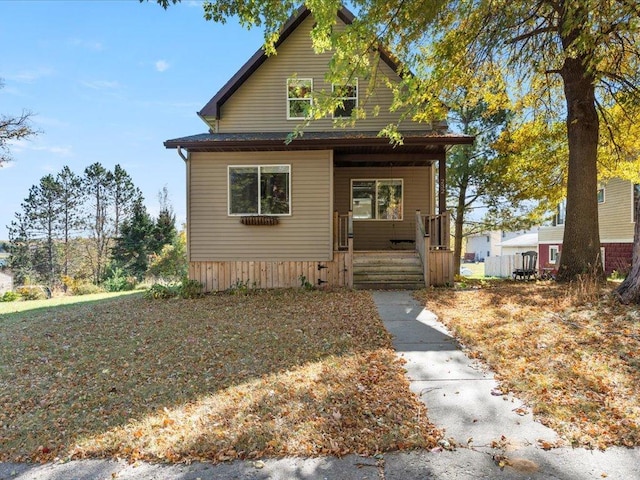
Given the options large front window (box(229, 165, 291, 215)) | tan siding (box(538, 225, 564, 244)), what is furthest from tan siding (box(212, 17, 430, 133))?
tan siding (box(538, 225, 564, 244))

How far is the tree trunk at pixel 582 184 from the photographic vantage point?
9.40 m

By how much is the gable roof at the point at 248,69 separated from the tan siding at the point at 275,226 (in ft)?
6.61

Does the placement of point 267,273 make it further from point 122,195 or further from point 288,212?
point 122,195

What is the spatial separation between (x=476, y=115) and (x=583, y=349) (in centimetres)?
1497

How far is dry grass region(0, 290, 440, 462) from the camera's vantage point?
120 inches

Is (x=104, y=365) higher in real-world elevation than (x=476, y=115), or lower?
lower

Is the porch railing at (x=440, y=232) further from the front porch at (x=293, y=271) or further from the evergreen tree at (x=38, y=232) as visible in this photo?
the evergreen tree at (x=38, y=232)

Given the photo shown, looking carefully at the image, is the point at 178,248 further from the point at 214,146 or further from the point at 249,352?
the point at 249,352

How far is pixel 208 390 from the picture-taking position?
4113 millimetres

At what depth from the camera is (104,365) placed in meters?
5.09

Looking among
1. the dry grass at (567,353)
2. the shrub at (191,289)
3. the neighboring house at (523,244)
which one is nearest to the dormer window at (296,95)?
the shrub at (191,289)

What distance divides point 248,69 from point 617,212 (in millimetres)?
16934

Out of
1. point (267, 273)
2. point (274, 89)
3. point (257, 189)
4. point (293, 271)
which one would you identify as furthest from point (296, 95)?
point (267, 273)

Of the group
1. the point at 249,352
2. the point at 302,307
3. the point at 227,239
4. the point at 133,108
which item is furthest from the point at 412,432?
the point at 133,108
